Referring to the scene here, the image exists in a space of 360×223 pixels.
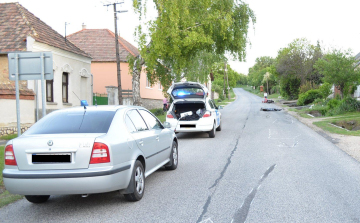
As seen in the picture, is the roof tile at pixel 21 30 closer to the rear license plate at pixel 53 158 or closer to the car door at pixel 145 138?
the car door at pixel 145 138

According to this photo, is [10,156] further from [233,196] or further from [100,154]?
[233,196]

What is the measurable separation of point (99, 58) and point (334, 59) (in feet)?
66.8

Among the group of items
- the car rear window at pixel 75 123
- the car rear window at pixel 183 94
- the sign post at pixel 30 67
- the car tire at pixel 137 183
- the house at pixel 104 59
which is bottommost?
the car tire at pixel 137 183

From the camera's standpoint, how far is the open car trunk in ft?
47.2

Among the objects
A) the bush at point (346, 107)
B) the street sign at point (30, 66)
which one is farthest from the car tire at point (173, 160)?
the bush at point (346, 107)

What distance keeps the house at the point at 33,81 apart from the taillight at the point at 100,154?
1123cm

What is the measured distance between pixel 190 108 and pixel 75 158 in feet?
34.6

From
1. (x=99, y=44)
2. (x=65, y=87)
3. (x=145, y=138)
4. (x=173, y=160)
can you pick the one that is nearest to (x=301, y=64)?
(x=99, y=44)

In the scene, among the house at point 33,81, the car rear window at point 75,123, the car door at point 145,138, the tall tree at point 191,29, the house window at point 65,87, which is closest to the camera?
the car rear window at point 75,123

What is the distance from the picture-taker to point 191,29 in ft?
68.3

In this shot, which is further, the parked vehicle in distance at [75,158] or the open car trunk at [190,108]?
the open car trunk at [190,108]

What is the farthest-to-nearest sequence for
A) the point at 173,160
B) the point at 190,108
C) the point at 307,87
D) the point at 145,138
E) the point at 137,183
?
the point at 307,87, the point at 190,108, the point at 173,160, the point at 145,138, the point at 137,183

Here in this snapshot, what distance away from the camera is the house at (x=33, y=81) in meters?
16.4

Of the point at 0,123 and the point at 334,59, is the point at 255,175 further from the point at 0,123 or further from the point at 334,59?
the point at 334,59
